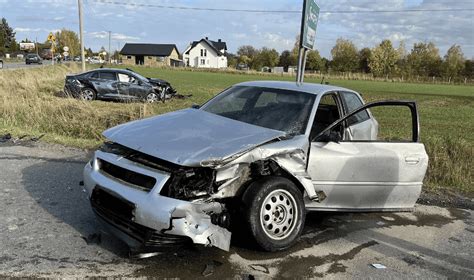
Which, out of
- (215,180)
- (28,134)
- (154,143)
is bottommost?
(28,134)

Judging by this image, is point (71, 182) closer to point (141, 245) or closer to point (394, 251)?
point (141, 245)

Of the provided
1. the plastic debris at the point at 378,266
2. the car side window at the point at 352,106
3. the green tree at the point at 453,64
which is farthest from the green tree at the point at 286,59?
the plastic debris at the point at 378,266

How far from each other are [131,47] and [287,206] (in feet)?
405

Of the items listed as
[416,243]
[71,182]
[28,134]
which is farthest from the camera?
[28,134]

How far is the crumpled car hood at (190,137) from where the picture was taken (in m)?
3.81

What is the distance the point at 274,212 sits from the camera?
4195 millimetres

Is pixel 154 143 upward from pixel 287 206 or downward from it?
upward

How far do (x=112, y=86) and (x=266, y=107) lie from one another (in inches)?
588

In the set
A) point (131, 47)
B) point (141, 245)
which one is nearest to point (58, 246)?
point (141, 245)

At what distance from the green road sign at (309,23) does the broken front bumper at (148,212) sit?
21.1ft

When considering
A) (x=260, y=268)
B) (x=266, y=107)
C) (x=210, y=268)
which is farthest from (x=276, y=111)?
(x=210, y=268)

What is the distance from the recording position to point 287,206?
14.0ft

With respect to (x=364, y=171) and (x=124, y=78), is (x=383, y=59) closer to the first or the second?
(x=124, y=78)

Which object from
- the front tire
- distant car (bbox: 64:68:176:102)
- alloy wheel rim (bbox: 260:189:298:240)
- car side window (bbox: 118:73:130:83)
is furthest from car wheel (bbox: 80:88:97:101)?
alloy wheel rim (bbox: 260:189:298:240)
